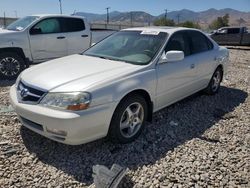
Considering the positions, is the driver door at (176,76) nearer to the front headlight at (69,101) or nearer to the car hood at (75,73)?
the car hood at (75,73)

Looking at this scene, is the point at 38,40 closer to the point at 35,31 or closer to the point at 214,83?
the point at 35,31

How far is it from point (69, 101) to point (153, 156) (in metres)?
1.30

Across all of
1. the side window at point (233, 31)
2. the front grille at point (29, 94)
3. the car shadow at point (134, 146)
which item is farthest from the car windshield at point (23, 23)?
the side window at point (233, 31)

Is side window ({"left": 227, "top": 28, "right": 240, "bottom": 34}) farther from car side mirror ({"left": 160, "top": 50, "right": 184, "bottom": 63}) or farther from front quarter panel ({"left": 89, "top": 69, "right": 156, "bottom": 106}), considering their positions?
front quarter panel ({"left": 89, "top": 69, "right": 156, "bottom": 106})

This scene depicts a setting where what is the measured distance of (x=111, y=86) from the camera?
344cm

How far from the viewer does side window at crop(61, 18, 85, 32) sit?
8.30 meters

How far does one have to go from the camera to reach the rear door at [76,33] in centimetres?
835

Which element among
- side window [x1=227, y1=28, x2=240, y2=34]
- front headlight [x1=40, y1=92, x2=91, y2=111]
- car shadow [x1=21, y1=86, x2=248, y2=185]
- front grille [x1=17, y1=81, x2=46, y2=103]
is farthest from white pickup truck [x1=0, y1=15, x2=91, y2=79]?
side window [x1=227, y1=28, x2=240, y2=34]

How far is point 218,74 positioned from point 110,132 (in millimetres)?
3660

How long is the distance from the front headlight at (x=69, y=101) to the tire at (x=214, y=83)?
3599 millimetres

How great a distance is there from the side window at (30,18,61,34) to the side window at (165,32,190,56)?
431cm

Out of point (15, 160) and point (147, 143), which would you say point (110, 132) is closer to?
point (147, 143)

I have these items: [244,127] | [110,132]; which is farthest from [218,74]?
[110,132]

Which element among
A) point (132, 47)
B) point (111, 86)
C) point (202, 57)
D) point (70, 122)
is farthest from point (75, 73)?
point (202, 57)
